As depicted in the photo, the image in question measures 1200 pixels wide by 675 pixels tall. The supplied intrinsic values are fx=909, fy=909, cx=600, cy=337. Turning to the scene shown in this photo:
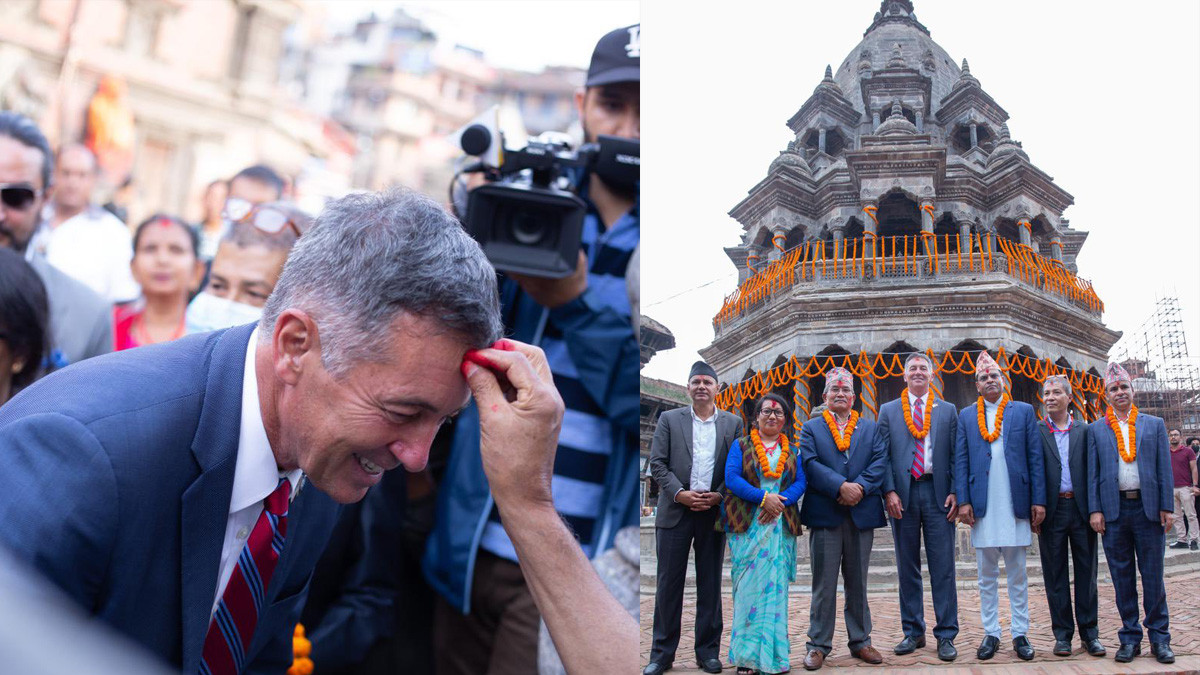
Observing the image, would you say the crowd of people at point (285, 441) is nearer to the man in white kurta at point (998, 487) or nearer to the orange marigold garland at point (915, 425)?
the orange marigold garland at point (915, 425)

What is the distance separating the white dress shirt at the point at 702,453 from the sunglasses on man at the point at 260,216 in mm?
1461

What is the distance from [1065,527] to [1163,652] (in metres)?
0.45

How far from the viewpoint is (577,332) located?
217 cm

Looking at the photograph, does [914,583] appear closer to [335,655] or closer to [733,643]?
[733,643]

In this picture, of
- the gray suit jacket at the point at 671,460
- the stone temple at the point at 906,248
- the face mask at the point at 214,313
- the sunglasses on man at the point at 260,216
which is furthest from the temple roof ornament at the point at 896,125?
the face mask at the point at 214,313

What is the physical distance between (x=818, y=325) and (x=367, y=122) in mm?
1779

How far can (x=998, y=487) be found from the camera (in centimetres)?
289

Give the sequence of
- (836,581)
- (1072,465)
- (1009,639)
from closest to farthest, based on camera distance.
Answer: (836,581) < (1009,639) < (1072,465)

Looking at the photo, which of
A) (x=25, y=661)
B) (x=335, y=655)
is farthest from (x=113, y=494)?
(x=335, y=655)

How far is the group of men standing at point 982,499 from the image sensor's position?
104 inches

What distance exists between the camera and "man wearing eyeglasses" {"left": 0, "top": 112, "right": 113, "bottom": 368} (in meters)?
3.11

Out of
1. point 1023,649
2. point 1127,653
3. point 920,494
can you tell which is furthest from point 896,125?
point 1127,653

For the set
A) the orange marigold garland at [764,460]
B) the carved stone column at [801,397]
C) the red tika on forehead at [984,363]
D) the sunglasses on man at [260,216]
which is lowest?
the orange marigold garland at [764,460]

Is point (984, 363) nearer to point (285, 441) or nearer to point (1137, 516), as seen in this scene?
point (1137, 516)
